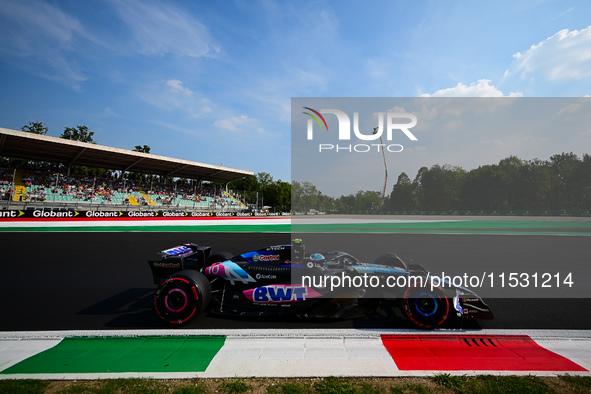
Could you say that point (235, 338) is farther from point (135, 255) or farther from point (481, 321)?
point (135, 255)

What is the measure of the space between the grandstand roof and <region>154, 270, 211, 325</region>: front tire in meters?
24.5

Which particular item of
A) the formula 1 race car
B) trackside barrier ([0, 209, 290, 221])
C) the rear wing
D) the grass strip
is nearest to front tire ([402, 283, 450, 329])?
the formula 1 race car

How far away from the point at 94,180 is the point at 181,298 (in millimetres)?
28589

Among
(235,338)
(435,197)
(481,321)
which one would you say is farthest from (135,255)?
(435,197)

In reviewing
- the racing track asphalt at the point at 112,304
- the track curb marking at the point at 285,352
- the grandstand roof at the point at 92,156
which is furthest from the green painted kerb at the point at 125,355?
the grandstand roof at the point at 92,156

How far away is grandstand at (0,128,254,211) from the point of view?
21.0m

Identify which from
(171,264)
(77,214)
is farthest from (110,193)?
(171,264)

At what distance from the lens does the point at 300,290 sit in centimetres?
376

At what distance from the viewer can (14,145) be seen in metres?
21.6

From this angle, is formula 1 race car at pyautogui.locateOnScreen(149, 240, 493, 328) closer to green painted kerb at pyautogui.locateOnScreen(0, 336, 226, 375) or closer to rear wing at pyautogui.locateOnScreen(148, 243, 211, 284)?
rear wing at pyautogui.locateOnScreen(148, 243, 211, 284)

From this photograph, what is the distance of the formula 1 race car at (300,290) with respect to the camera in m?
3.55

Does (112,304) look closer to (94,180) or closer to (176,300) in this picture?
(176,300)

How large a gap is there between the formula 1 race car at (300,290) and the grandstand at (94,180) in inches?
842

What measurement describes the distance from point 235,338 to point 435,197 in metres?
14.0
